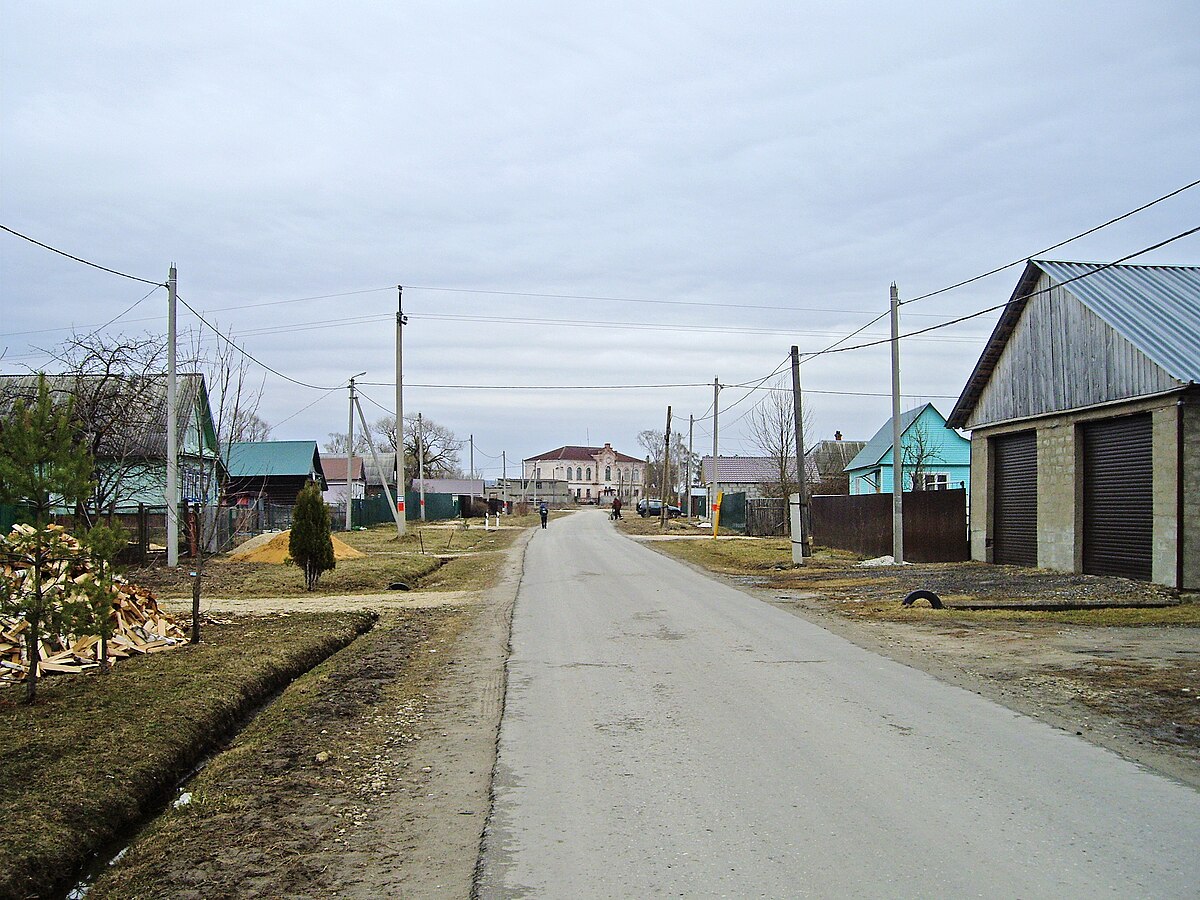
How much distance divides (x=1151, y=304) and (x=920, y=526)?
28.8 feet

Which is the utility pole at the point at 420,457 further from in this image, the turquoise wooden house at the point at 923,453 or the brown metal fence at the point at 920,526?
the brown metal fence at the point at 920,526

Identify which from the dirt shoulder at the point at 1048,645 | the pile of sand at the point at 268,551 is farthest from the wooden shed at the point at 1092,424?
the pile of sand at the point at 268,551

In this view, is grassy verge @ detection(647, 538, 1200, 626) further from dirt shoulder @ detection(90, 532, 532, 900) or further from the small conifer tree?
the small conifer tree

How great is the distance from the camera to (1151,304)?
19625 millimetres

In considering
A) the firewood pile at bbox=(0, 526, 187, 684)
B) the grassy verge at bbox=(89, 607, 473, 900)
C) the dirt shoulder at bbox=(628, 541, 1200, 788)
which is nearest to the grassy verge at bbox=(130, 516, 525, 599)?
the firewood pile at bbox=(0, 526, 187, 684)

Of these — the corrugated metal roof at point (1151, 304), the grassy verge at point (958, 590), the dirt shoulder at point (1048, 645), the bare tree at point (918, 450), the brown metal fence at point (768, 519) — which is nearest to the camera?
the dirt shoulder at point (1048, 645)

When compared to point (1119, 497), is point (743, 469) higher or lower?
higher

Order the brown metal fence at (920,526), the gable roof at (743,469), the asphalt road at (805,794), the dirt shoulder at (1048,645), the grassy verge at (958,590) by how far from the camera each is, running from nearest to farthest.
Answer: the asphalt road at (805,794), the dirt shoulder at (1048,645), the grassy verge at (958,590), the brown metal fence at (920,526), the gable roof at (743,469)

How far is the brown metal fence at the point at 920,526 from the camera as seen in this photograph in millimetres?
25734

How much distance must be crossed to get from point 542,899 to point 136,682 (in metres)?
6.23

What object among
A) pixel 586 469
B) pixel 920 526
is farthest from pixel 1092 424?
pixel 586 469

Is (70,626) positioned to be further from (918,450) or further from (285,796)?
(918,450)

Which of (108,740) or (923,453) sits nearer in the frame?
(108,740)

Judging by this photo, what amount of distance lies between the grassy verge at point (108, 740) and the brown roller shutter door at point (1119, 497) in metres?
14.6
